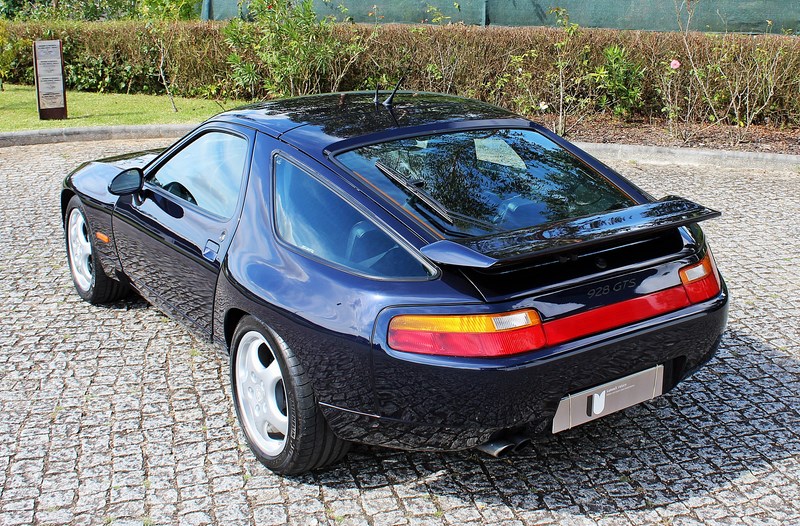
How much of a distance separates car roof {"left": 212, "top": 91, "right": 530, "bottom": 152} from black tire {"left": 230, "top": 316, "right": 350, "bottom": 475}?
87 cm

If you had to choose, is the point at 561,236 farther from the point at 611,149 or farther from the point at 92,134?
the point at 92,134

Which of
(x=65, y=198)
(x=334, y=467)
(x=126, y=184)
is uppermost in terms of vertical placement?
(x=126, y=184)

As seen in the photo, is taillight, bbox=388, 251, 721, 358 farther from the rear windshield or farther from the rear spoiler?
the rear windshield

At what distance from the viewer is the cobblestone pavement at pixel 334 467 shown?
3.37 m

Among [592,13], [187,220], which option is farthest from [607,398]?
[592,13]

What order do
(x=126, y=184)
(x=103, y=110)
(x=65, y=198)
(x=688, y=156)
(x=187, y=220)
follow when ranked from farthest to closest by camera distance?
(x=103, y=110), (x=688, y=156), (x=65, y=198), (x=126, y=184), (x=187, y=220)

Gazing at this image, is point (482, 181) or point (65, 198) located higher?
point (482, 181)

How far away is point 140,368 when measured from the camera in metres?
4.68

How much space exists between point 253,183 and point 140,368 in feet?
4.85

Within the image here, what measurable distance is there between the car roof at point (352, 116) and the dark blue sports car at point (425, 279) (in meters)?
0.02

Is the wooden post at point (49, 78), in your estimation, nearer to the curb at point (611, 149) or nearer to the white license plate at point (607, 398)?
the curb at point (611, 149)

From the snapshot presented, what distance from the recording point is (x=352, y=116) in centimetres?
410

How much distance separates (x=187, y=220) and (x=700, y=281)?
7.83 feet

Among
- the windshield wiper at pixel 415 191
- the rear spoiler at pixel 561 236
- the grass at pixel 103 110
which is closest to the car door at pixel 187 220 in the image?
the windshield wiper at pixel 415 191
